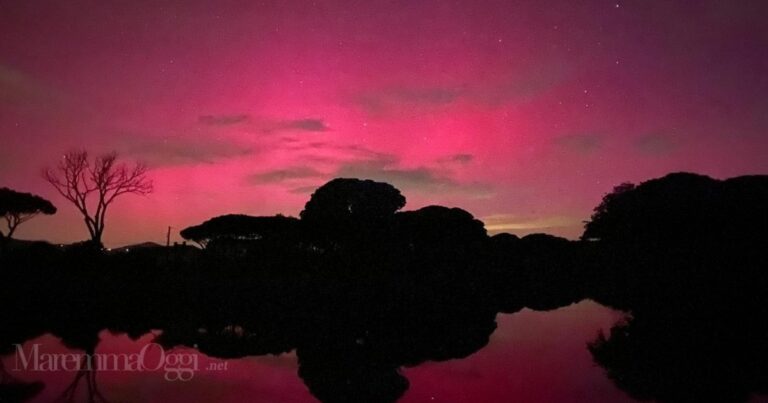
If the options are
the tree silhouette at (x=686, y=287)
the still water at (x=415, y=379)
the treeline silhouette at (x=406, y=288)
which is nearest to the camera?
the still water at (x=415, y=379)

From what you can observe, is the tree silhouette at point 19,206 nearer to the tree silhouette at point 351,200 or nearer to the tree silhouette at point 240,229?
the tree silhouette at point 240,229

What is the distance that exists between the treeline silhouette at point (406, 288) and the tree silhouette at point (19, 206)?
7118 millimetres

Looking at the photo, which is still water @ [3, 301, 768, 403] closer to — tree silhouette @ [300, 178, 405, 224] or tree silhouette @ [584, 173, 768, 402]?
tree silhouette @ [584, 173, 768, 402]

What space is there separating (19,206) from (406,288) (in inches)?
1513

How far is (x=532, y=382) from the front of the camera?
13.1 meters

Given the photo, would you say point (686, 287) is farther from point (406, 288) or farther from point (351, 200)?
point (351, 200)

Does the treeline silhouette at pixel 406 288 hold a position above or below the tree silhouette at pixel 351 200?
below

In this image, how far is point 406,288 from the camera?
37000 mm

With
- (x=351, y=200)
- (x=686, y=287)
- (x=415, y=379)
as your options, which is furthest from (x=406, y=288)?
(x=351, y=200)

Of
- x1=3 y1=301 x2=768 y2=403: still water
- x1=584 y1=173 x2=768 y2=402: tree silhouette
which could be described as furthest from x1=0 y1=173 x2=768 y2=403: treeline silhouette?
x1=3 y1=301 x2=768 y2=403: still water

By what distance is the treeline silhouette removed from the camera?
49.2ft

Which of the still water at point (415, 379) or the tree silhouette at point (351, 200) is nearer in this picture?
the still water at point (415, 379)

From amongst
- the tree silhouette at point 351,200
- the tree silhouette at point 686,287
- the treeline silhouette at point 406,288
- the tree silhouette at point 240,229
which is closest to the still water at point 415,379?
the treeline silhouette at point 406,288

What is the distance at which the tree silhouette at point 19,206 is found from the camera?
47.6m
